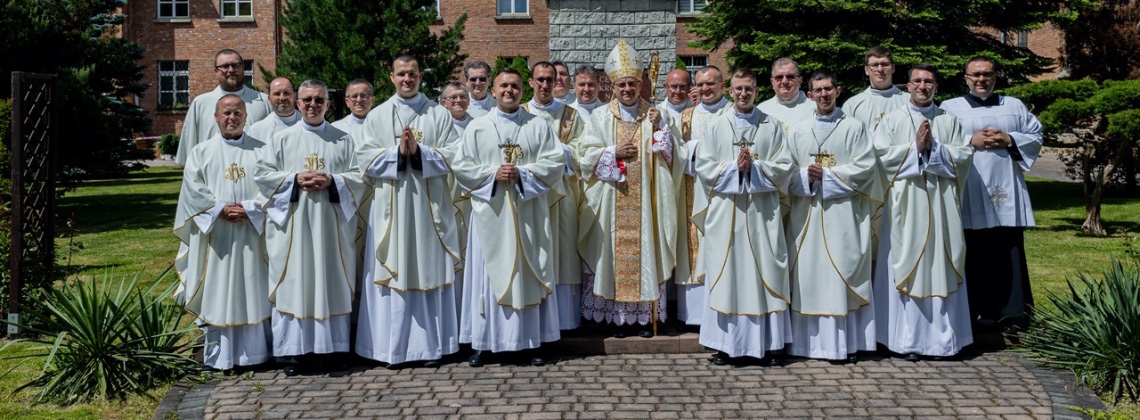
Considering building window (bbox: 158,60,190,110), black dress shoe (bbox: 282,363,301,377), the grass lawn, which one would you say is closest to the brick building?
building window (bbox: 158,60,190,110)

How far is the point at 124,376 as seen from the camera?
290 inches

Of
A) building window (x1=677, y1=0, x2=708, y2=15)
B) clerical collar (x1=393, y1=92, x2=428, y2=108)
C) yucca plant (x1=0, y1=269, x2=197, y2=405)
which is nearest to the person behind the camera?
yucca plant (x1=0, y1=269, x2=197, y2=405)

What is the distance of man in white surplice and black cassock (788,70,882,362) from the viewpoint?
8.03 m

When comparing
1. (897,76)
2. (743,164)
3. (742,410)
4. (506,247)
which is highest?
(897,76)

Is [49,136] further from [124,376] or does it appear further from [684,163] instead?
[684,163]

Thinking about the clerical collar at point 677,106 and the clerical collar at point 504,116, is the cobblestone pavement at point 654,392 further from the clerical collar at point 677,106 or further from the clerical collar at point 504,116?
the clerical collar at point 677,106

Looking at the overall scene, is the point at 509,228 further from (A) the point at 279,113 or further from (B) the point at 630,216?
(A) the point at 279,113

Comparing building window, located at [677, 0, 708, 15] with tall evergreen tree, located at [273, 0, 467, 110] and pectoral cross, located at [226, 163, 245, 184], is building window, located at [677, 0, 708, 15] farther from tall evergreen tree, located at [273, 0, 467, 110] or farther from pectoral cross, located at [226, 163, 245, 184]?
pectoral cross, located at [226, 163, 245, 184]

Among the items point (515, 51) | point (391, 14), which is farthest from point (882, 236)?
point (515, 51)

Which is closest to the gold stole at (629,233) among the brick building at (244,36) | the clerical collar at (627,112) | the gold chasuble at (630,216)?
the gold chasuble at (630,216)

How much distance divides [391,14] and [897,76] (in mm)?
10223

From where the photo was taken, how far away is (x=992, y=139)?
8.43m

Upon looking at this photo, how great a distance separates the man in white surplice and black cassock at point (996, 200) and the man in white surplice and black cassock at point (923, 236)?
13.4 inches

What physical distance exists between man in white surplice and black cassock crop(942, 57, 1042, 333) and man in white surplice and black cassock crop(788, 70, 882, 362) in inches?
39.3
